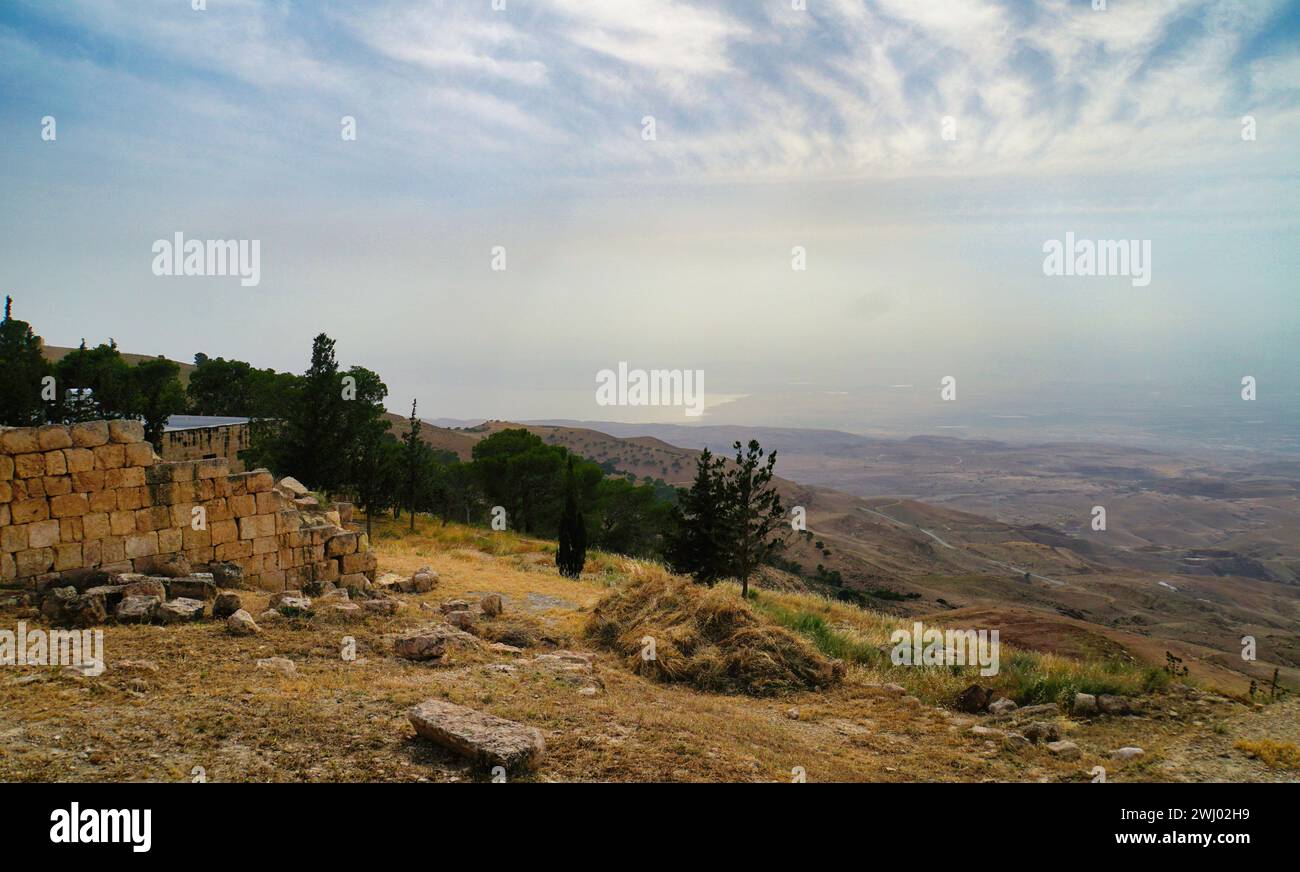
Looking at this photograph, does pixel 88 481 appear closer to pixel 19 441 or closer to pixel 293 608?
pixel 19 441

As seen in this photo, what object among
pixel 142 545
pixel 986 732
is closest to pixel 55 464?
pixel 142 545

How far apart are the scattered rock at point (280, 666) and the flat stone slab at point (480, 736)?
102 inches

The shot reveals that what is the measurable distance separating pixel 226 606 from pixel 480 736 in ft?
21.8

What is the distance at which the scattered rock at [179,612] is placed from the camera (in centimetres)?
998

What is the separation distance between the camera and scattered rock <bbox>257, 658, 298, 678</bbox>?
8.17 meters

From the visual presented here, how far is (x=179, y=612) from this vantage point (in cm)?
1005

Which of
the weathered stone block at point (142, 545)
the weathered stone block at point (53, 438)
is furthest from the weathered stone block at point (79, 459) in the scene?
→ the weathered stone block at point (142, 545)

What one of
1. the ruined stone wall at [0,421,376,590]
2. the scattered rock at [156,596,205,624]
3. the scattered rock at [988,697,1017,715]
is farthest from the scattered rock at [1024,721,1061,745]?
the ruined stone wall at [0,421,376,590]

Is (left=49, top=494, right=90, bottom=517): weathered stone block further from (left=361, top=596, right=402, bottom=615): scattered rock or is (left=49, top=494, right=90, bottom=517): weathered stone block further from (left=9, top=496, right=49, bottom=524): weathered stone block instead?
(left=361, top=596, right=402, bottom=615): scattered rock

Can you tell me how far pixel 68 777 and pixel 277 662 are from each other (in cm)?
338

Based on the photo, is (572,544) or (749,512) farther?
(572,544)
